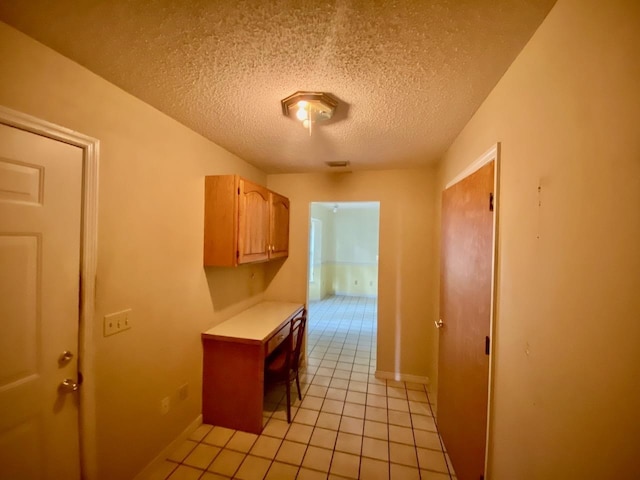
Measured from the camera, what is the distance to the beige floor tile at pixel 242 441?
1856 millimetres

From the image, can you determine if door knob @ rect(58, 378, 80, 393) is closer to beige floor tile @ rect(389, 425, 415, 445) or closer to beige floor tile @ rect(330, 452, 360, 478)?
beige floor tile @ rect(330, 452, 360, 478)

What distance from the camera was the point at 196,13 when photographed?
0.92 meters

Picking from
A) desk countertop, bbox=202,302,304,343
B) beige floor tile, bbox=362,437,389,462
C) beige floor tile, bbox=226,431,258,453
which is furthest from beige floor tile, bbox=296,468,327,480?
desk countertop, bbox=202,302,304,343

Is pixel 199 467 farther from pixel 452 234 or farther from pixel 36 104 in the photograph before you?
pixel 452 234

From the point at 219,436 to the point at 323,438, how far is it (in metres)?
0.83

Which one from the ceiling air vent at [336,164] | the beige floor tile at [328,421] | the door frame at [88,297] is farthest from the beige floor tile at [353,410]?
the ceiling air vent at [336,164]

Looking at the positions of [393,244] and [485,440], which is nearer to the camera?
[485,440]

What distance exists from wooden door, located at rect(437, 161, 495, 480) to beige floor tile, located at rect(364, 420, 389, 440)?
44 cm

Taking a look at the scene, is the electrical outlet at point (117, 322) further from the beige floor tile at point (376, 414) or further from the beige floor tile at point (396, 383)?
the beige floor tile at point (396, 383)

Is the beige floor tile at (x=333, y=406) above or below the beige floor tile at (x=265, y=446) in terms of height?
below

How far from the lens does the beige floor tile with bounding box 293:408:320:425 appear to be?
214 centimetres

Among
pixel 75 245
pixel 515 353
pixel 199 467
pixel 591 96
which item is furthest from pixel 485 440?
pixel 75 245

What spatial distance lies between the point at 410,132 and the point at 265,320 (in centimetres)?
211

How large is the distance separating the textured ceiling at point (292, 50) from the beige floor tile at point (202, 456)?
2408 millimetres
